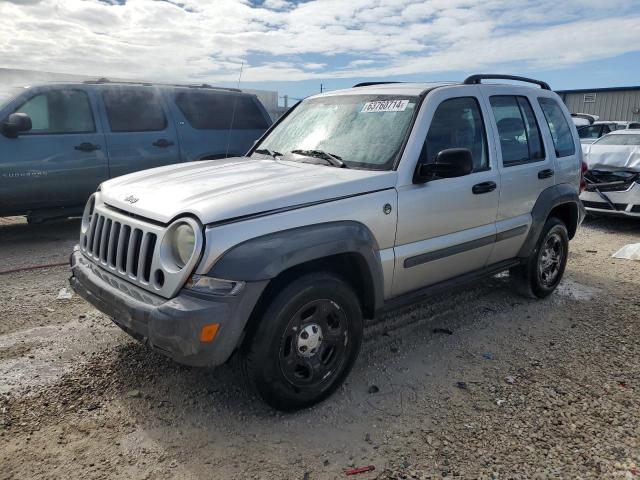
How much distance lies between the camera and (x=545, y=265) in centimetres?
484

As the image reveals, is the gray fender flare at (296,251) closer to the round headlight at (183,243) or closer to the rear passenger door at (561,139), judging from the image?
the round headlight at (183,243)

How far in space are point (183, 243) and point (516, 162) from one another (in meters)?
2.86

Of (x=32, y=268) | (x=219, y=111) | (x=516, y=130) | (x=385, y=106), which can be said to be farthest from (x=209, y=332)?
(x=219, y=111)

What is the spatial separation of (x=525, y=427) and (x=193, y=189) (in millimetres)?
2276

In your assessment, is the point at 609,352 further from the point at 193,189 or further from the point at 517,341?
the point at 193,189

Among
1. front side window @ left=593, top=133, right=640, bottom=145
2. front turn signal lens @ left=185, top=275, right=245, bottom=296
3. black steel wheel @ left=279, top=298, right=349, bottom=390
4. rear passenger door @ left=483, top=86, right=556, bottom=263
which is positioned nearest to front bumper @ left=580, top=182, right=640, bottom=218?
front side window @ left=593, top=133, right=640, bottom=145

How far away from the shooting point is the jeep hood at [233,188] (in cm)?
264

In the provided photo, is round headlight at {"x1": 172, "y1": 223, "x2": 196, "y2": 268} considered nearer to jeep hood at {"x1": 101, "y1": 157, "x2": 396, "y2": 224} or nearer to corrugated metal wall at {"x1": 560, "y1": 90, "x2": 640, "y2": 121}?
jeep hood at {"x1": 101, "y1": 157, "x2": 396, "y2": 224}

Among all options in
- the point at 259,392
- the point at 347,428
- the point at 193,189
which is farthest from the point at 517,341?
the point at 193,189

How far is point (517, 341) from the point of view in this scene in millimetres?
3977

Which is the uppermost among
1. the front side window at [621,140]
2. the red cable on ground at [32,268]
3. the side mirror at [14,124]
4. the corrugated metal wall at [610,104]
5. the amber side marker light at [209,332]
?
the corrugated metal wall at [610,104]

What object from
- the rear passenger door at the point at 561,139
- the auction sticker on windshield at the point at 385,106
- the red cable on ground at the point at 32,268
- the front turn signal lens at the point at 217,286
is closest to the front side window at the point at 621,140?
the rear passenger door at the point at 561,139

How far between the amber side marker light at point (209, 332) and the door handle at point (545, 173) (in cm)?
321

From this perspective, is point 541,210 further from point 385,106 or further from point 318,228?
point 318,228
